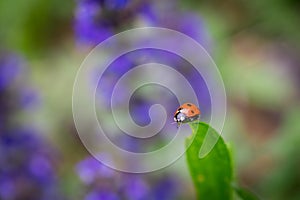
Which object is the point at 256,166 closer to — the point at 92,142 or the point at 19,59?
the point at 92,142

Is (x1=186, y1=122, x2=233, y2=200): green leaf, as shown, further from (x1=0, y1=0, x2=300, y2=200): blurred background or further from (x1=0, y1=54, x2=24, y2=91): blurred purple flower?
(x1=0, y1=54, x2=24, y2=91): blurred purple flower

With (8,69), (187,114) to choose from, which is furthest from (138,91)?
(187,114)

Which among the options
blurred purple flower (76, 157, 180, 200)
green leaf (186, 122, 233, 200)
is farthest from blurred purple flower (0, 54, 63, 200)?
green leaf (186, 122, 233, 200)

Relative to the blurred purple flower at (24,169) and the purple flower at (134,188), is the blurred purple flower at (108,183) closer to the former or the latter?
the purple flower at (134,188)

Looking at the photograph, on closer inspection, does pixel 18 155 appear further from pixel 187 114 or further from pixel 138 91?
pixel 187 114

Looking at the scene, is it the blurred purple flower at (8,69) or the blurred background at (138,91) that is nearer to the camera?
the blurred background at (138,91)

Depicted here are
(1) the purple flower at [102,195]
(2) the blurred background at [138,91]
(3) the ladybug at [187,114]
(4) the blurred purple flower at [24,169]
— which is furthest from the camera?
(4) the blurred purple flower at [24,169]

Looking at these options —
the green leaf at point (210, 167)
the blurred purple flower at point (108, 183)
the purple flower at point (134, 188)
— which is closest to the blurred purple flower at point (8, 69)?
the blurred purple flower at point (108, 183)
